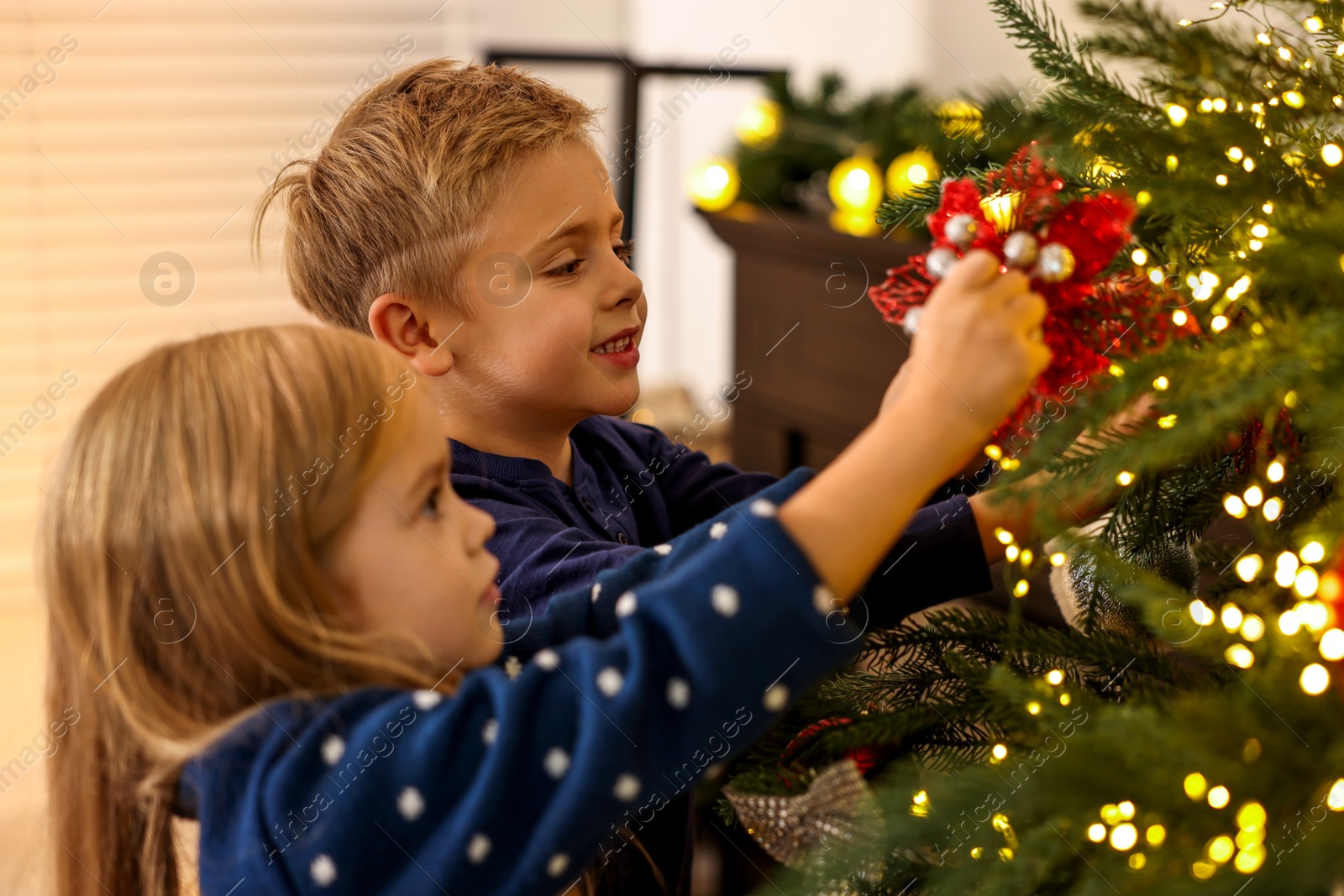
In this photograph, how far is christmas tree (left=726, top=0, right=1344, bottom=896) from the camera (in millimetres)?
338

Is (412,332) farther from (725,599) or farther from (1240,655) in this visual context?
(1240,655)

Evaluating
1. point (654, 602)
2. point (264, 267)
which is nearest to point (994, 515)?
point (654, 602)

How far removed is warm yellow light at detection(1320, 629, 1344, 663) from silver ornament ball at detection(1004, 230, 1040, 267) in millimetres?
192

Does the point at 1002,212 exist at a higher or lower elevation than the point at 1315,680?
higher

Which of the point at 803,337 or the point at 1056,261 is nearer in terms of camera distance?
the point at 1056,261

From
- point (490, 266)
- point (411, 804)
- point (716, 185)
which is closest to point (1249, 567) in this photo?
point (411, 804)

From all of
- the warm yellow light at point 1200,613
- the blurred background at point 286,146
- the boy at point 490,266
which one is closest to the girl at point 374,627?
the warm yellow light at point 1200,613

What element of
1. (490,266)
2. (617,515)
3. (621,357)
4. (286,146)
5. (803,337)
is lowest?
(803,337)

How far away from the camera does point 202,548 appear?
1.85 ft

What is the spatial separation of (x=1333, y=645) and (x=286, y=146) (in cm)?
213

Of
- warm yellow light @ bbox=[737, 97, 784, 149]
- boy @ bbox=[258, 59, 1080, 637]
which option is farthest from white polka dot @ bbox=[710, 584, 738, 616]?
warm yellow light @ bbox=[737, 97, 784, 149]

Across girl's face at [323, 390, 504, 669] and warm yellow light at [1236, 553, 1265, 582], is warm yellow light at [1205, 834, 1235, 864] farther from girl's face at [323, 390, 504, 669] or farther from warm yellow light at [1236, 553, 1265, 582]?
girl's face at [323, 390, 504, 669]

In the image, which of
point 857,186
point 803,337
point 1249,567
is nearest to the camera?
point 1249,567

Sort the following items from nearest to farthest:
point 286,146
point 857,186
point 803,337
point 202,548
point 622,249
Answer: point 202,548 → point 622,249 → point 857,186 → point 803,337 → point 286,146
